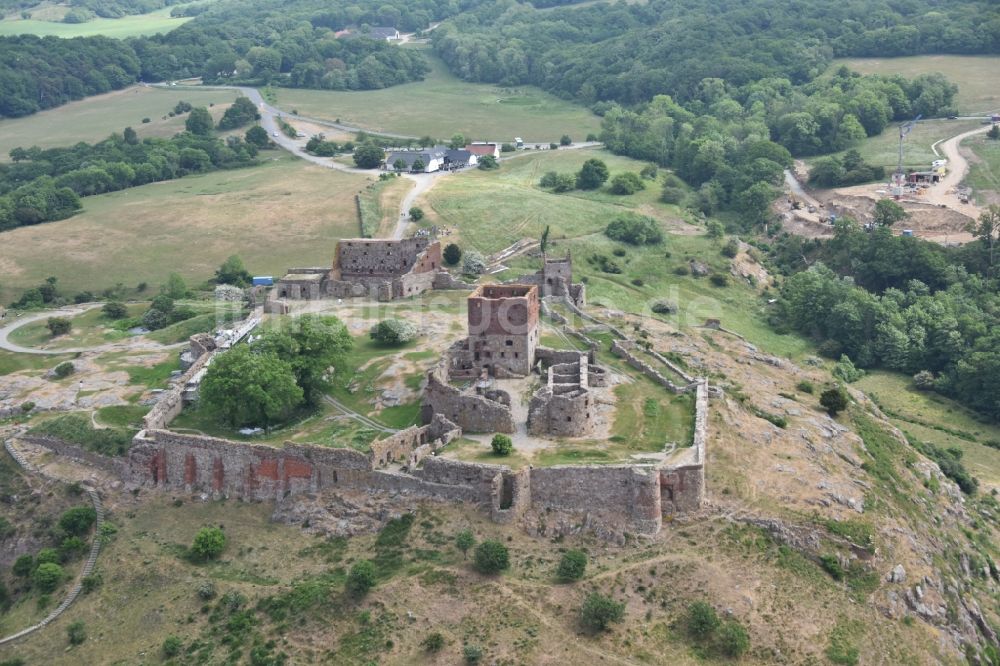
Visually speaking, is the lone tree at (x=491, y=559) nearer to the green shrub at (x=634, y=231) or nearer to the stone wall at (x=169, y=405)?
the stone wall at (x=169, y=405)

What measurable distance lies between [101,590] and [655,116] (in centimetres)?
14199

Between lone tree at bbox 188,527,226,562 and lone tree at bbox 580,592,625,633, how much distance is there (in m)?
22.0

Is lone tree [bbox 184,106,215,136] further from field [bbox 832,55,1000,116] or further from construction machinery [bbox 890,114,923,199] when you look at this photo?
field [bbox 832,55,1000,116]

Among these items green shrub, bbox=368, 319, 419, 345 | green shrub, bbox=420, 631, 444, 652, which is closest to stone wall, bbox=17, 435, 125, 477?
green shrub, bbox=368, 319, 419, 345

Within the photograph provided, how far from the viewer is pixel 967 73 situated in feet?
629

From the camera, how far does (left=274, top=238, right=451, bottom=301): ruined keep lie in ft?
316

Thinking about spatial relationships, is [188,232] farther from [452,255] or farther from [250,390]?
[250,390]

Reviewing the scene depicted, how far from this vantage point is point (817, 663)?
181 ft

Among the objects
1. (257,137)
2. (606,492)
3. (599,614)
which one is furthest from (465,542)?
(257,137)

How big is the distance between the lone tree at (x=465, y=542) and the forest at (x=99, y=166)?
106 meters

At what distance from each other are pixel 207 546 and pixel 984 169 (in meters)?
125

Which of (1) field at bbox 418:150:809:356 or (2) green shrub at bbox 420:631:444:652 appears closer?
(2) green shrub at bbox 420:631:444:652

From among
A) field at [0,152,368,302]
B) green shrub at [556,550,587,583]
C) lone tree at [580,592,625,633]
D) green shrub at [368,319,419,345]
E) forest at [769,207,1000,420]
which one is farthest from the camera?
field at [0,152,368,302]

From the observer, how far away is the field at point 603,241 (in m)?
112
